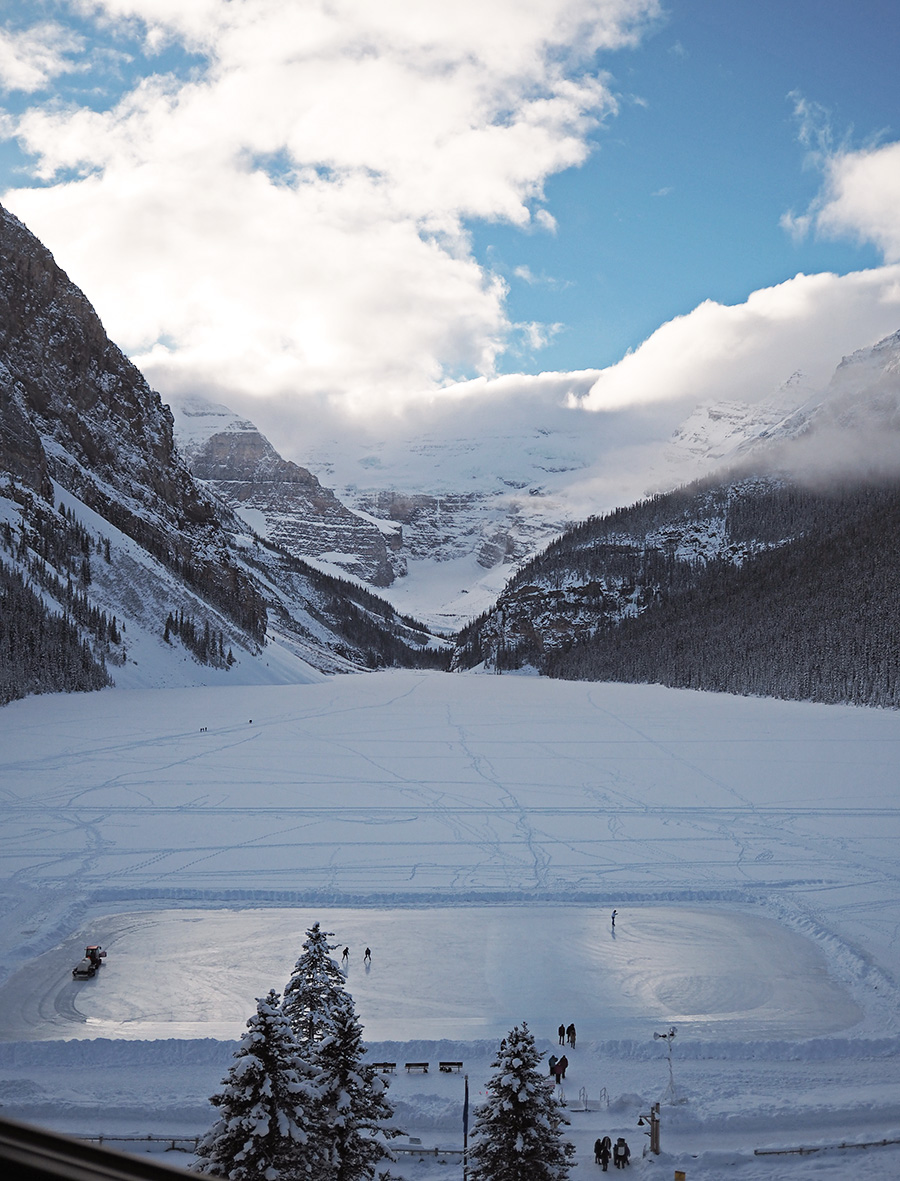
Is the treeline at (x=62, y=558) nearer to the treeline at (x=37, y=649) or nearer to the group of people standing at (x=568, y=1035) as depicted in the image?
the treeline at (x=37, y=649)

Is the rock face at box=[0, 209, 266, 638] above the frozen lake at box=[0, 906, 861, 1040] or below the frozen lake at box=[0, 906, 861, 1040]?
above

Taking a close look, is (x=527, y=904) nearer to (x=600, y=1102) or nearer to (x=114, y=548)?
(x=600, y=1102)

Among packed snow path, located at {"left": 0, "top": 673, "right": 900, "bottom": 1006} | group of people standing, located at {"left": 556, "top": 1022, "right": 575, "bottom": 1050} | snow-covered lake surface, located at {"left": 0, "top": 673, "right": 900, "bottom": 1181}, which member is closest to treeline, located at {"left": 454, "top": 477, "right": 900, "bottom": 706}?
packed snow path, located at {"left": 0, "top": 673, "right": 900, "bottom": 1006}

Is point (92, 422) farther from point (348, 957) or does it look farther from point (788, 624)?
point (348, 957)

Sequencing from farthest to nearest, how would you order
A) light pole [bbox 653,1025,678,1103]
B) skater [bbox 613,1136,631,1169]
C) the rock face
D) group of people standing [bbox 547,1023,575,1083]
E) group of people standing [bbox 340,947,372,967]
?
1. the rock face
2. group of people standing [bbox 340,947,372,967]
3. group of people standing [bbox 547,1023,575,1083]
4. light pole [bbox 653,1025,678,1103]
5. skater [bbox 613,1136,631,1169]

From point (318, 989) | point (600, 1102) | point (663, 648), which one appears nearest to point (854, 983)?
point (600, 1102)

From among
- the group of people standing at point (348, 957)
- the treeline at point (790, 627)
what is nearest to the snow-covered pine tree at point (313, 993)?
the group of people standing at point (348, 957)

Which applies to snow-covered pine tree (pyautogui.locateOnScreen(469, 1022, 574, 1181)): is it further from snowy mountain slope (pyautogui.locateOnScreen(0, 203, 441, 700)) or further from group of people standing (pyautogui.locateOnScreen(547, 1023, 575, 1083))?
snowy mountain slope (pyautogui.locateOnScreen(0, 203, 441, 700))
